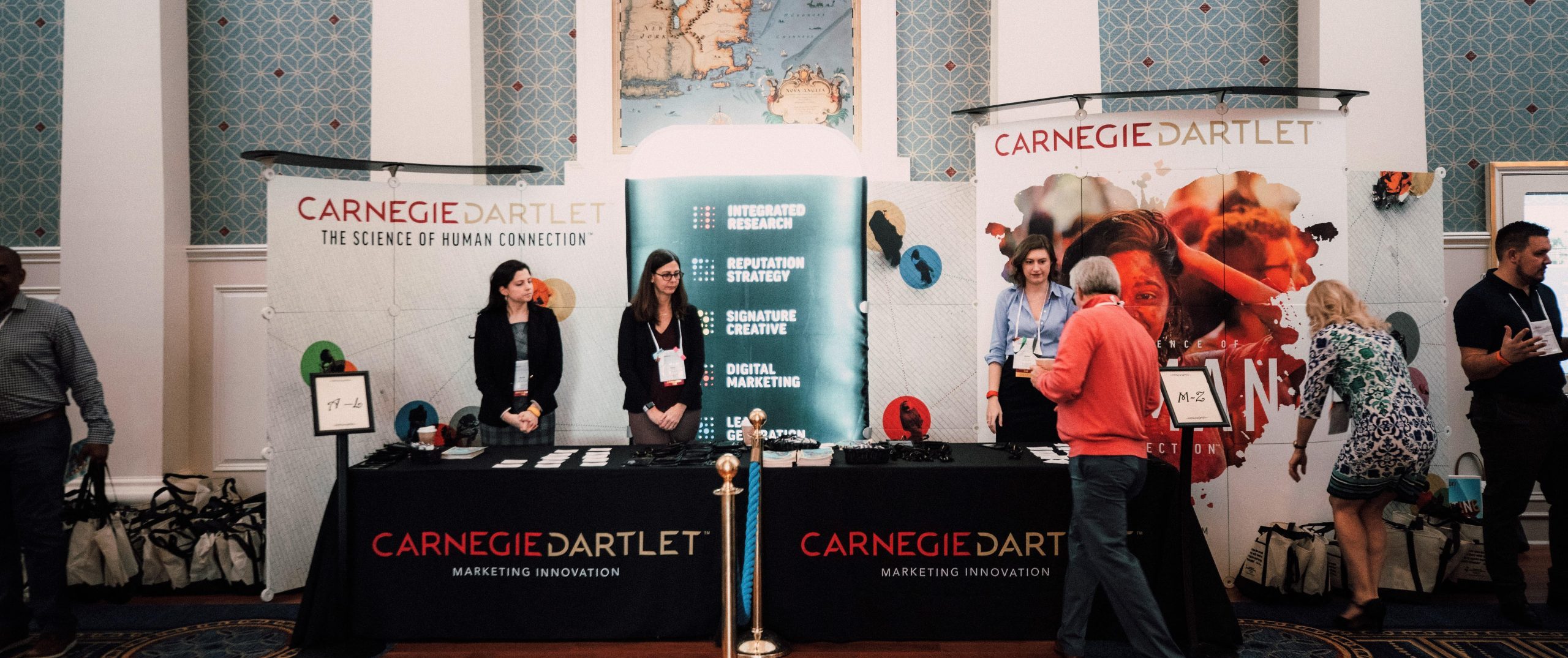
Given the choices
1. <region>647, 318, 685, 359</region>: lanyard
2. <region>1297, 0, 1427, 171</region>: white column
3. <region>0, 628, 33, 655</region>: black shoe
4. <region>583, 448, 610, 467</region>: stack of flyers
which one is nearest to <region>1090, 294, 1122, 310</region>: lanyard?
<region>583, 448, 610, 467</region>: stack of flyers

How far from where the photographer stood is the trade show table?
324 centimetres

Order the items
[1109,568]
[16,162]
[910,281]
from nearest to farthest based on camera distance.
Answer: [1109,568] → [910,281] → [16,162]

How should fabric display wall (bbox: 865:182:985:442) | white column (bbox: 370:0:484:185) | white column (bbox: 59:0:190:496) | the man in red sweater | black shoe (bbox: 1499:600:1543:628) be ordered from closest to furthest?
the man in red sweater
black shoe (bbox: 1499:600:1543:628)
fabric display wall (bbox: 865:182:985:442)
white column (bbox: 59:0:190:496)
white column (bbox: 370:0:484:185)

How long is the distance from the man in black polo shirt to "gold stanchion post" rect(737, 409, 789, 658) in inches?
119

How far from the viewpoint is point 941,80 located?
5312mm

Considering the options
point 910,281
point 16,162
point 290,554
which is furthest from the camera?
point 16,162

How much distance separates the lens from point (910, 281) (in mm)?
4570

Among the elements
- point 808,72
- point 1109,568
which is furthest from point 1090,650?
point 808,72

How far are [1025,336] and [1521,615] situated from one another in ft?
7.34

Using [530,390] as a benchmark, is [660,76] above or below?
above

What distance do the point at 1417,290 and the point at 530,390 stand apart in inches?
169

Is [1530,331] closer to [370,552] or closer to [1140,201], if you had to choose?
[1140,201]

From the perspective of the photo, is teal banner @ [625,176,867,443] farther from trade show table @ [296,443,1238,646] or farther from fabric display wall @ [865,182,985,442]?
trade show table @ [296,443,1238,646]

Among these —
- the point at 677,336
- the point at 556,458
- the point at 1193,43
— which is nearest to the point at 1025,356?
the point at 677,336
